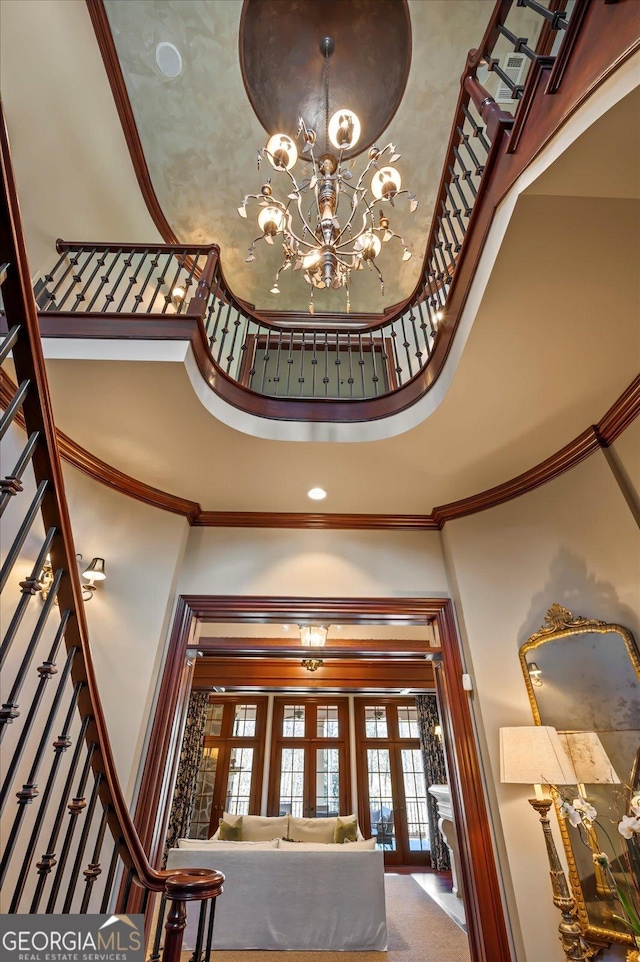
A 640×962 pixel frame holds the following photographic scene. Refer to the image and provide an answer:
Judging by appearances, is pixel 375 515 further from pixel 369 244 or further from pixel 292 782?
pixel 292 782

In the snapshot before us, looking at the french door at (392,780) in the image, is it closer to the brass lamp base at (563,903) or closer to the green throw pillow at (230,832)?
the green throw pillow at (230,832)

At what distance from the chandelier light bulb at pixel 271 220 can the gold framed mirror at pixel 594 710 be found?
121 inches

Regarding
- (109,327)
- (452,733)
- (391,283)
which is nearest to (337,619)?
(452,733)

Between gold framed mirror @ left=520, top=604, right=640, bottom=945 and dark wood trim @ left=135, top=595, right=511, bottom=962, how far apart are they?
468mm

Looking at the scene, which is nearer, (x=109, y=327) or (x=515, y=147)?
(x=515, y=147)

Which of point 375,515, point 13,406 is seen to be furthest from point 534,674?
point 13,406

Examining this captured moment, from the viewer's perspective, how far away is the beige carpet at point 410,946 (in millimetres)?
4059

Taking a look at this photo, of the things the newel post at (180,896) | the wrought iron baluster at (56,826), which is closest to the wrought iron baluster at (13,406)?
the wrought iron baluster at (56,826)

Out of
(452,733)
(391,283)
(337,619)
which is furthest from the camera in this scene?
(391,283)

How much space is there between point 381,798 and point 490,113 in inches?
392

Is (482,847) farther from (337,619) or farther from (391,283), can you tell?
(391,283)

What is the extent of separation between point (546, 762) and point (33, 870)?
276 cm

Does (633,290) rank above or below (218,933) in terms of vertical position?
above

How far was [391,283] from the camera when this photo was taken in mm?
6293
